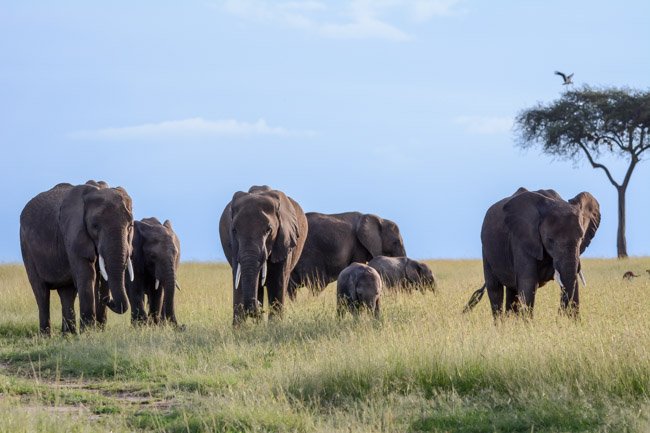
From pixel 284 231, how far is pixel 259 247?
29.0 inches

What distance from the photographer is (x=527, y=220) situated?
1502 cm

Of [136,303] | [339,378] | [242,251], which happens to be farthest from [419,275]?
[339,378]

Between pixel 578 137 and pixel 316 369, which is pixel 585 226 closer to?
pixel 316 369

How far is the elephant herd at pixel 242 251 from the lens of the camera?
1487 centimetres

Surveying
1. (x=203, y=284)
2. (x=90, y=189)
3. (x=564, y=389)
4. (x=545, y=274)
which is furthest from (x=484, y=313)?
(x=203, y=284)

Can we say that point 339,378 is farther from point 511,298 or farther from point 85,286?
point 511,298

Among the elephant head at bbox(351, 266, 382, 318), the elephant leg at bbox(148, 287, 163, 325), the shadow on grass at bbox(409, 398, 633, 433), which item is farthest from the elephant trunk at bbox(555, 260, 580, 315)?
the elephant leg at bbox(148, 287, 163, 325)

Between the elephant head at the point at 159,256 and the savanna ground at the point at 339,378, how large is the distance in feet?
4.66

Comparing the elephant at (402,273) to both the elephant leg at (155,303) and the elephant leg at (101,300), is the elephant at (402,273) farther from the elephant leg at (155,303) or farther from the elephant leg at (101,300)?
the elephant leg at (101,300)

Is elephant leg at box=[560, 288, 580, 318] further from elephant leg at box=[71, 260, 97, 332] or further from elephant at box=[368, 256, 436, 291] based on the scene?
elephant leg at box=[71, 260, 97, 332]

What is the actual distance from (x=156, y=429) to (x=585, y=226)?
8.35 metres

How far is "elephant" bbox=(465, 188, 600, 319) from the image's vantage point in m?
14.5

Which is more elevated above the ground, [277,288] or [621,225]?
[621,225]

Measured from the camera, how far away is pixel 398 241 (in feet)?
79.8
